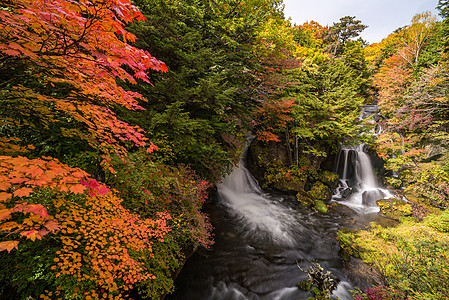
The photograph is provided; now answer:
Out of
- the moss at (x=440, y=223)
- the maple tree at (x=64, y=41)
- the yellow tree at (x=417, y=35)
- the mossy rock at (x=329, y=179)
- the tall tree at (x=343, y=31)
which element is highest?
the tall tree at (x=343, y=31)

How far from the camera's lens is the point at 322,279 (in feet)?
15.8

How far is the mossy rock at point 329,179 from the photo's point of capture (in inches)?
511

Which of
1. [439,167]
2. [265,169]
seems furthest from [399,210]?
[265,169]

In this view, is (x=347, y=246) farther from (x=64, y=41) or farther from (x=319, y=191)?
(x=64, y=41)

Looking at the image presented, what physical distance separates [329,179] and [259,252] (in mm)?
9678

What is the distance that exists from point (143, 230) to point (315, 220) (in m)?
9.63

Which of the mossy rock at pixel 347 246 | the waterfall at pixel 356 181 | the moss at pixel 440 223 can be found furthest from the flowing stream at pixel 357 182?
the mossy rock at pixel 347 246

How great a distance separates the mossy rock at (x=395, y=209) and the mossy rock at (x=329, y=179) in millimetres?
2888

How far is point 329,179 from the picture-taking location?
1301 cm

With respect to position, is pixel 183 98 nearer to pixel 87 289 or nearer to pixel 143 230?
pixel 143 230

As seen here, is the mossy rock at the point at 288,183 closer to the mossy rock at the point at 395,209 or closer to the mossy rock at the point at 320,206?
the mossy rock at the point at 320,206

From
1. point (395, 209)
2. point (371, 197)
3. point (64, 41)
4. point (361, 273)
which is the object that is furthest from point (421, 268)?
point (371, 197)

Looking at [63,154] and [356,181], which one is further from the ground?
[63,154]

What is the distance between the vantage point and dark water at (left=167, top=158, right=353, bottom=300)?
4.99m
